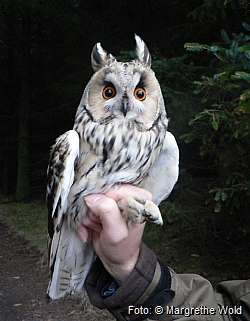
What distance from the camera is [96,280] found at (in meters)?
1.94

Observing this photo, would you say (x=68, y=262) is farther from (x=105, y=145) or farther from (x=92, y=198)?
(x=105, y=145)

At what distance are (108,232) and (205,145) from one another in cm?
227

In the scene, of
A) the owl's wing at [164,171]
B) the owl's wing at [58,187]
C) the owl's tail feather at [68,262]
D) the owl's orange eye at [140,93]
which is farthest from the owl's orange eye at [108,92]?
the owl's tail feather at [68,262]

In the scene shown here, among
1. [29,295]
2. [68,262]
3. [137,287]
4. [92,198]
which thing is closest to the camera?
[137,287]

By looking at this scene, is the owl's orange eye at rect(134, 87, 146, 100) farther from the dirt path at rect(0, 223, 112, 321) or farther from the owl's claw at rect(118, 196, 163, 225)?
the dirt path at rect(0, 223, 112, 321)

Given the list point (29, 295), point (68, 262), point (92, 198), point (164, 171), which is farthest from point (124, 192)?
point (29, 295)

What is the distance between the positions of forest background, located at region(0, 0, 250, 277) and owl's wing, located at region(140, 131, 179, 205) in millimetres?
770

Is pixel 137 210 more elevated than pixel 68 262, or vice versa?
pixel 137 210

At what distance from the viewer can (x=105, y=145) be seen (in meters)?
2.21

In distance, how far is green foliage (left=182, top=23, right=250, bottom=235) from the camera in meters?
3.08

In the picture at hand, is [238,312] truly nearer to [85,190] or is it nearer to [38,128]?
[85,190]

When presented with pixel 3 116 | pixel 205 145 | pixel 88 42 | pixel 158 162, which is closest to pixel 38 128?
pixel 3 116

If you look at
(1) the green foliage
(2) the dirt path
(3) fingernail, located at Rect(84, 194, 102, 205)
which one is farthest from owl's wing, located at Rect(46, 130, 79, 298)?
(2) the dirt path

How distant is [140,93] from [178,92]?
5.82 ft
